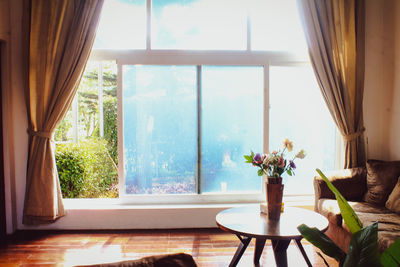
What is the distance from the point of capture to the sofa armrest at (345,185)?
3.29m

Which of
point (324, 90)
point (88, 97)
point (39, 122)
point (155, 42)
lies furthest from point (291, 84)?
point (39, 122)

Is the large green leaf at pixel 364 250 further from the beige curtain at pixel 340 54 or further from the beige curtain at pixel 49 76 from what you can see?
the beige curtain at pixel 49 76

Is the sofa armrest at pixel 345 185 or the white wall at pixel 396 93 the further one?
the white wall at pixel 396 93

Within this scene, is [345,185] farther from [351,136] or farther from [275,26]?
[275,26]

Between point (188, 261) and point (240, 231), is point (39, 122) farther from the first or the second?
point (188, 261)

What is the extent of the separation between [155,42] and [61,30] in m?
1.14

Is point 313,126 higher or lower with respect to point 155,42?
lower

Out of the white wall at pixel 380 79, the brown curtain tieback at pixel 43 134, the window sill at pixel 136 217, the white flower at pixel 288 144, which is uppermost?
the white wall at pixel 380 79

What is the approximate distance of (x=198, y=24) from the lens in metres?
3.77

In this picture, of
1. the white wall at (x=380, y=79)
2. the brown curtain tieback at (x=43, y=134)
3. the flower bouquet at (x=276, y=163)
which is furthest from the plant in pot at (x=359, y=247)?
the white wall at (x=380, y=79)

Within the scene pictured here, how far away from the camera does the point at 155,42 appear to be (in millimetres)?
3746

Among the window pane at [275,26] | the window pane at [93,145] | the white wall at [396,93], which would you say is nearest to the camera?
the white wall at [396,93]

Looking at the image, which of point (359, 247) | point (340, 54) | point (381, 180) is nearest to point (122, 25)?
point (340, 54)

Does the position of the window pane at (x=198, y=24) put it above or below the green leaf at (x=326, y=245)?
above
